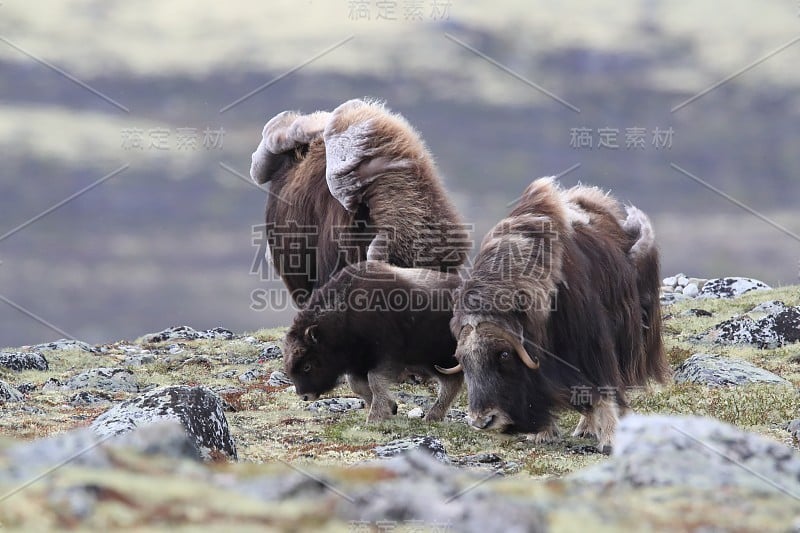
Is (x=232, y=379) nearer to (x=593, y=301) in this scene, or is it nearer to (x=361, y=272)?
(x=361, y=272)

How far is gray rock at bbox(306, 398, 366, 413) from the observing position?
9.04 m

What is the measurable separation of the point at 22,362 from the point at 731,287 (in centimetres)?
1462

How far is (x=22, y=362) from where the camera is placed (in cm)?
1343

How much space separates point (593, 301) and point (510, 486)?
13.7 feet

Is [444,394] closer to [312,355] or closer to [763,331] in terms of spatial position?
[312,355]

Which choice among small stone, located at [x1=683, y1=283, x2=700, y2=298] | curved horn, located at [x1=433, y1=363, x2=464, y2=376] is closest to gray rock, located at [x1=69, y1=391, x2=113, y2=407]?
curved horn, located at [x1=433, y1=363, x2=464, y2=376]

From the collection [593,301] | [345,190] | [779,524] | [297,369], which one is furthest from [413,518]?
[345,190]

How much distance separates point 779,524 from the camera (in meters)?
2.81

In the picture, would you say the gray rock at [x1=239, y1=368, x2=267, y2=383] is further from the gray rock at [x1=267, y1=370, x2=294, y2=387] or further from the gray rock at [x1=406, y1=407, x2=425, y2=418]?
the gray rock at [x1=406, y1=407, x2=425, y2=418]

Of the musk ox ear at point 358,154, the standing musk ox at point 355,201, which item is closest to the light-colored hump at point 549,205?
the standing musk ox at point 355,201

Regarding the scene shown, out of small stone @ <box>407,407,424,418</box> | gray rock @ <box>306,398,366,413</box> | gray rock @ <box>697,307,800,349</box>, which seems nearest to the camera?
small stone @ <box>407,407,424,418</box>

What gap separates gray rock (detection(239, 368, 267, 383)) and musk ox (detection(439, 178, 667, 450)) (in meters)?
4.86

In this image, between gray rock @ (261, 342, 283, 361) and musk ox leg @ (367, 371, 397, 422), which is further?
gray rock @ (261, 342, 283, 361)

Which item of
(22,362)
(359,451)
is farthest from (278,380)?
(22,362)
